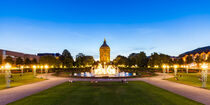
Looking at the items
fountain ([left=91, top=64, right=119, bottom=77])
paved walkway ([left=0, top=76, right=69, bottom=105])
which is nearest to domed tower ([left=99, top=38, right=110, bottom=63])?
fountain ([left=91, top=64, right=119, bottom=77])

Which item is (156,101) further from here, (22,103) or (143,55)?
(143,55)

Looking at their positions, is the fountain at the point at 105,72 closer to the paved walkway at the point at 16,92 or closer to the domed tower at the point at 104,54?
the paved walkway at the point at 16,92

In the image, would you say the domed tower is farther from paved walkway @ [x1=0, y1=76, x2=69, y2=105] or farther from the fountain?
paved walkway @ [x1=0, y1=76, x2=69, y2=105]

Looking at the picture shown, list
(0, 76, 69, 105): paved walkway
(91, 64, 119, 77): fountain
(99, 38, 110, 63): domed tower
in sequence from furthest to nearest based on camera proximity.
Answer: (99, 38, 110, 63): domed tower < (91, 64, 119, 77): fountain < (0, 76, 69, 105): paved walkway

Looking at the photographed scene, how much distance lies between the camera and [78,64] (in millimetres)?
83188

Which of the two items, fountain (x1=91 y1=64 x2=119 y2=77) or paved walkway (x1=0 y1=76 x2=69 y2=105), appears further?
fountain (x1=91 y1=64 x2=119 y2=77)

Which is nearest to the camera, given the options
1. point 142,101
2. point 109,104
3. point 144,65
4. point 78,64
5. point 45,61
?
point 109,104

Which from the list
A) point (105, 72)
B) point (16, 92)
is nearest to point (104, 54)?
point (105, 72)

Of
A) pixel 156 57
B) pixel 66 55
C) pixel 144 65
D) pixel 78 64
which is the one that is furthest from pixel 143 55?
pixel 66 55

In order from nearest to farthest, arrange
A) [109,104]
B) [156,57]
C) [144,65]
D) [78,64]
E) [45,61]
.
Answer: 1. [109,104]
2. [45,61]
3. [156,57]
4. [144,65]
5. [78,64]

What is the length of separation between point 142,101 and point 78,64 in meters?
72.5

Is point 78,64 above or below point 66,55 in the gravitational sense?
below

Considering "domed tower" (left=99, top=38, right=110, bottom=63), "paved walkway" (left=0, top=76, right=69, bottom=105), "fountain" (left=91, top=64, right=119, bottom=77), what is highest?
"domed tower" (left=99, top=38, right=110, bottom=63)

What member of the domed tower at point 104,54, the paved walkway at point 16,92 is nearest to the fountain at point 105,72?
the paved walkway at point 16,92
